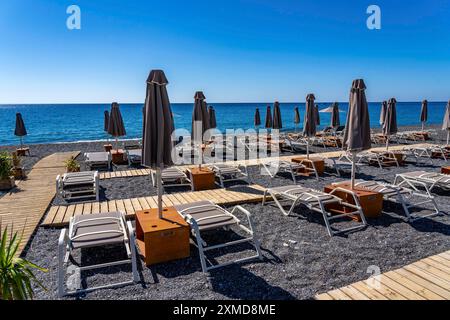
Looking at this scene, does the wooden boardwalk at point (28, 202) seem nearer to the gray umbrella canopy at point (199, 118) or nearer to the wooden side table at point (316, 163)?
the gray umbrella canopy at point (199, 118)

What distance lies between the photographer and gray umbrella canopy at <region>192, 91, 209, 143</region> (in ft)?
25.4

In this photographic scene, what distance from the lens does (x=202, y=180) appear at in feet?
25.6

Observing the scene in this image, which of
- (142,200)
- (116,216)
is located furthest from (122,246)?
(142,200)

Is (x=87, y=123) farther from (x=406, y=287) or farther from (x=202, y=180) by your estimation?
(x=406, y=287)

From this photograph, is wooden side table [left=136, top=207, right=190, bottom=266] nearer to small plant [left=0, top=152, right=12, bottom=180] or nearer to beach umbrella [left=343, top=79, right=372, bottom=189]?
beach umbrella [left=343, top=79, right=372, bottom=189]

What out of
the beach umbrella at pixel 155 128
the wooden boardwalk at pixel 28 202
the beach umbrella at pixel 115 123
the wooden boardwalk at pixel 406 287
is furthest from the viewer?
the beach umbrella at pixel 115 123

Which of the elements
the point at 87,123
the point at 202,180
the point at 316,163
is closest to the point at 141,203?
the point at 202,180

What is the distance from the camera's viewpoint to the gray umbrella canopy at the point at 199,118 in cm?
774

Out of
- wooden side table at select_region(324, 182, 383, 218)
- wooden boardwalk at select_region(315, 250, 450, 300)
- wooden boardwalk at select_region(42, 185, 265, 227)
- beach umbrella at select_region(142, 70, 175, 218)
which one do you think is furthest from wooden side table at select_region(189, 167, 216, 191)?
wooden boardwalk at select_region(315, 250, 450, 300)

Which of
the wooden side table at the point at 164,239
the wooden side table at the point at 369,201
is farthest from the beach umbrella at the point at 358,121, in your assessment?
the wooden side table at the point at 164,239

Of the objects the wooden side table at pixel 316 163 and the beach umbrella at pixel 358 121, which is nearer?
the beach umbrella at pixel 358 121

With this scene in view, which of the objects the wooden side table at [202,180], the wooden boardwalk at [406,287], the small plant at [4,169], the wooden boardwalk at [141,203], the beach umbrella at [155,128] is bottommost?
the wooden boardwalk at [406,287]

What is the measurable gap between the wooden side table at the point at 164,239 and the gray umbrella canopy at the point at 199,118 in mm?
3699
